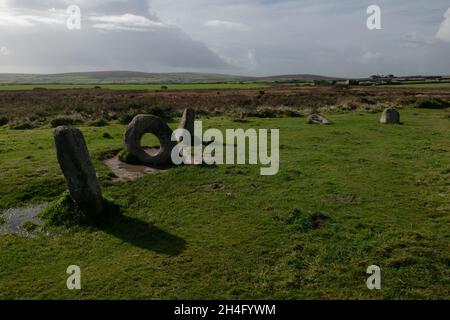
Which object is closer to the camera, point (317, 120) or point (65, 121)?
point (317, 120)

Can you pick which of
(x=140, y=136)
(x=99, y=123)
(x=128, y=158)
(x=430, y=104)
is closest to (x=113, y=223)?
(x=128, y=158)

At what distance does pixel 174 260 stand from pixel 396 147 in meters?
17.1

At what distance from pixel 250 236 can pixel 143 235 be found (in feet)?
9.83

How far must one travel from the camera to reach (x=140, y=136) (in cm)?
1972

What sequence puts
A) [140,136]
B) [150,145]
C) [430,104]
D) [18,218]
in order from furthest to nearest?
[430,104], [150,145], [140,136], [18,218]

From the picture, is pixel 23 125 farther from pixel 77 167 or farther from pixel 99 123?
pixel 77 167

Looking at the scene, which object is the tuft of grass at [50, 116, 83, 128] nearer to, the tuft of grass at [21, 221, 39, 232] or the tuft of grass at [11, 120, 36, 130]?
the tuft of grass at [11, 120, 36, 130]

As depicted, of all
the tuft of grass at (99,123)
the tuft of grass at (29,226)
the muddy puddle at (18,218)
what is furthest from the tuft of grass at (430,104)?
the tuft of grass at (29,226)

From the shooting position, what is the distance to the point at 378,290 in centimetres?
894

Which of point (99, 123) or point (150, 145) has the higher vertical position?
point (99, 123)

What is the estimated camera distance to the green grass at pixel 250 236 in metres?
9.31

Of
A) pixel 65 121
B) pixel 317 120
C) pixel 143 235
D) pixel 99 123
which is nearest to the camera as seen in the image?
pixel 143 235

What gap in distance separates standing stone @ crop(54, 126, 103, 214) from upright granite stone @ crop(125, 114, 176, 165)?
617 cm

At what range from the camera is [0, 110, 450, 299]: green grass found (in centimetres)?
931
